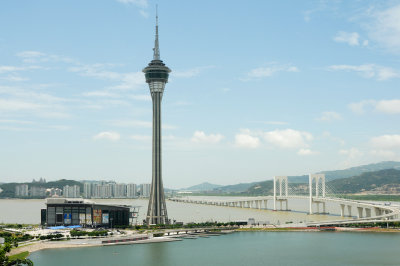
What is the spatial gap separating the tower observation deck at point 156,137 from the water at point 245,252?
20.8 m

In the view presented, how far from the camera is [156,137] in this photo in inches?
3691

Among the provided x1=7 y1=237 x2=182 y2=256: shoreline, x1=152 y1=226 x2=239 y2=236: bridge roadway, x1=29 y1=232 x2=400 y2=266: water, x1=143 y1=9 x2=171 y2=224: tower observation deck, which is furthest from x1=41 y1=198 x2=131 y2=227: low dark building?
x1=29 y1=232 x2=400 y2=266: water

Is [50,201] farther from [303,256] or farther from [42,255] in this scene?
[303,256]

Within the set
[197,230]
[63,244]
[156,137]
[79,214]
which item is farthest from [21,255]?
[156,137]

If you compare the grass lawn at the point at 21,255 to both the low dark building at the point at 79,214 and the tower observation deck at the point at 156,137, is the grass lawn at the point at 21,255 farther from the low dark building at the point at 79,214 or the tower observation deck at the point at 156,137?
the tower observation deck at the point at 156,137

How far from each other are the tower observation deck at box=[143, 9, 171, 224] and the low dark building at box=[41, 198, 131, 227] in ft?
42.9

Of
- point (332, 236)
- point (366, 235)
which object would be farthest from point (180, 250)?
point (366, 235)

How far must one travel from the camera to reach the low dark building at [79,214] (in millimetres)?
77688

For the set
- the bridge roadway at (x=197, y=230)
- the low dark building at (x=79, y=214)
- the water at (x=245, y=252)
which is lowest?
the water at (x=245, y=252)

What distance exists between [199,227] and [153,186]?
15.0 meters

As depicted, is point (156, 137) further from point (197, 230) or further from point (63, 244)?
point (63, 244)

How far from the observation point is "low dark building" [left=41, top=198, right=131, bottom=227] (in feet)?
255

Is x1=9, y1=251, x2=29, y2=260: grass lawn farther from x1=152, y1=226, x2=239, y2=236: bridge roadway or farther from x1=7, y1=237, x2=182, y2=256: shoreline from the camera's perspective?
x1=152, y1=226, x2=239, y2=236: bridge roadway

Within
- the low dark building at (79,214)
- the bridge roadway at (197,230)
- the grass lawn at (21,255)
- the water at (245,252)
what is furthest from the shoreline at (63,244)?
the low dark building at (79,214)
